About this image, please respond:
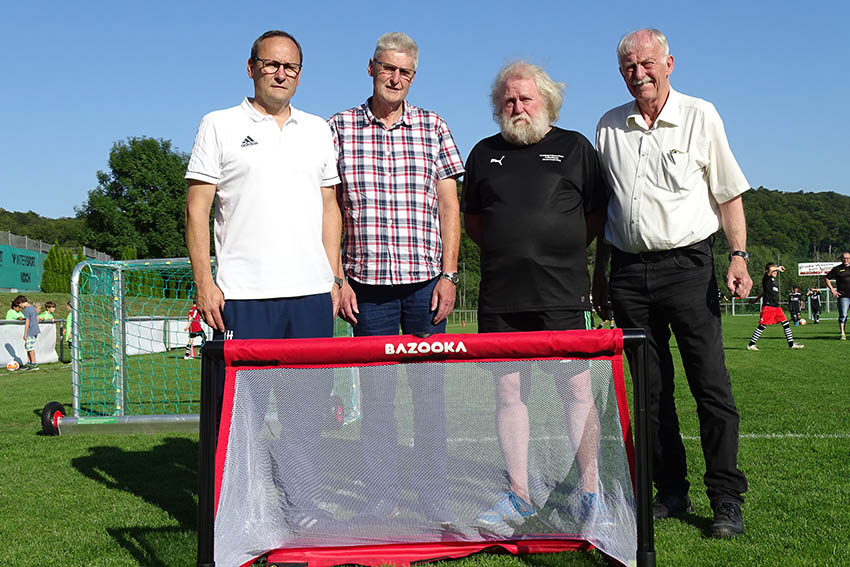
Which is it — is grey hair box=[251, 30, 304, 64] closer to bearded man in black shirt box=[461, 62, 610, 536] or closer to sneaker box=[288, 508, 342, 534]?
bearded man in black shirt box=[461, 62, 610, 536]

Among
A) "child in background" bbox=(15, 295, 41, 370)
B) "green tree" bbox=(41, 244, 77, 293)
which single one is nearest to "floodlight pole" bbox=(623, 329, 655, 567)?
"child in background" bbox=(15, 295, 41, 370)

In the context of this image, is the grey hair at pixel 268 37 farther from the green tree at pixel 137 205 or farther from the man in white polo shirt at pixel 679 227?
the green tree at pixel 137 205

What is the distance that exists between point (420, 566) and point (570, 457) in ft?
2.44

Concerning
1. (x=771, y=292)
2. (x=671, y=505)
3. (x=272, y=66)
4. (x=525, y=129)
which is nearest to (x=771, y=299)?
(x=771, y=292)

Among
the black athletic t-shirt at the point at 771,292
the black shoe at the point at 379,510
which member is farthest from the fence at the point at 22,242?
the black shoe at the point at 379,510

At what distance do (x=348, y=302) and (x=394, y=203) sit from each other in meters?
0.54

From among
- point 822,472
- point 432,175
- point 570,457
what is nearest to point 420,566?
point 570,457

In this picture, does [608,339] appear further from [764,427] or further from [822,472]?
[764,427]

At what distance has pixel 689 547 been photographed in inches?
128

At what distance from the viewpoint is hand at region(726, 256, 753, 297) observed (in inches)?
140

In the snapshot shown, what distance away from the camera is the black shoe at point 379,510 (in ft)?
9.62

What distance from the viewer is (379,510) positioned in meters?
2.95

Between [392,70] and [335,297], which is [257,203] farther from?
[392,70]

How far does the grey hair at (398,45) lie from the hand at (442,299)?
1.07 metres
